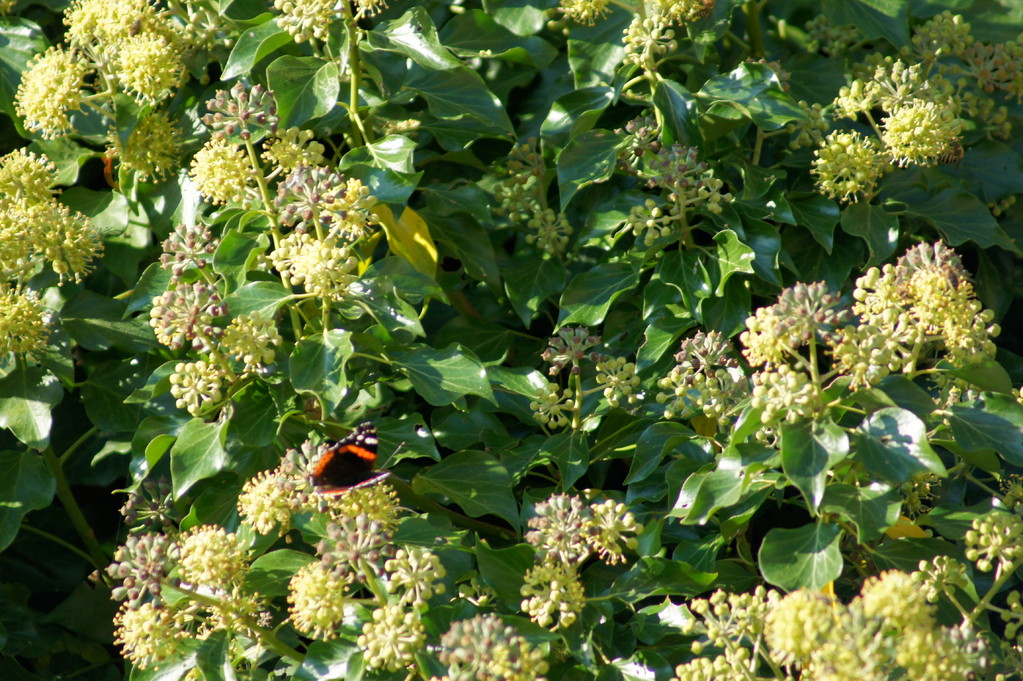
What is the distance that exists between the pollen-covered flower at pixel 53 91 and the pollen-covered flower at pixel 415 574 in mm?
1372

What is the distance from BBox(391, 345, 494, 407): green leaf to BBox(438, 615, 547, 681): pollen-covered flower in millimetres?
549

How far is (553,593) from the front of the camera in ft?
5.88

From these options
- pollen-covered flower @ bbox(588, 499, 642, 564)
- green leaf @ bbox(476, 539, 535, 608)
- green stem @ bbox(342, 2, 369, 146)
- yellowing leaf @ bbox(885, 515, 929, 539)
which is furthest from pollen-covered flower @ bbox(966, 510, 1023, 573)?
green stem @ bbox(342, 2, 369, 146)

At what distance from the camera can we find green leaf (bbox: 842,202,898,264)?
2.33 metres

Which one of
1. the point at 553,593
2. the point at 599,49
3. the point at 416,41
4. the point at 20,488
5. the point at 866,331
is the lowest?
the point at 20,488

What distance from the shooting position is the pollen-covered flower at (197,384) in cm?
195

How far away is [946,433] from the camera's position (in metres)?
1.93

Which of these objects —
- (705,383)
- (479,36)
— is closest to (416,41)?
(479,36)

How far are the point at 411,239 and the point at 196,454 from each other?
745 mm

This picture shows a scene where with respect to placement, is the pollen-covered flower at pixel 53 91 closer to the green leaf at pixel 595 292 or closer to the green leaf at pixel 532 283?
the green leaf at pixel 532 283

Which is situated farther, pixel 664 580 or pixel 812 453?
pixel 664 580

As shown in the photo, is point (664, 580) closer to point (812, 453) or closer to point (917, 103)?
point (812, 453)

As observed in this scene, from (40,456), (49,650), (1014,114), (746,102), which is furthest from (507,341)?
(1014,114)

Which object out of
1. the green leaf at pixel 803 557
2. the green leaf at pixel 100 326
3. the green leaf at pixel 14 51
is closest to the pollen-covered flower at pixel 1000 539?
the green leaf at pixel 803 557
